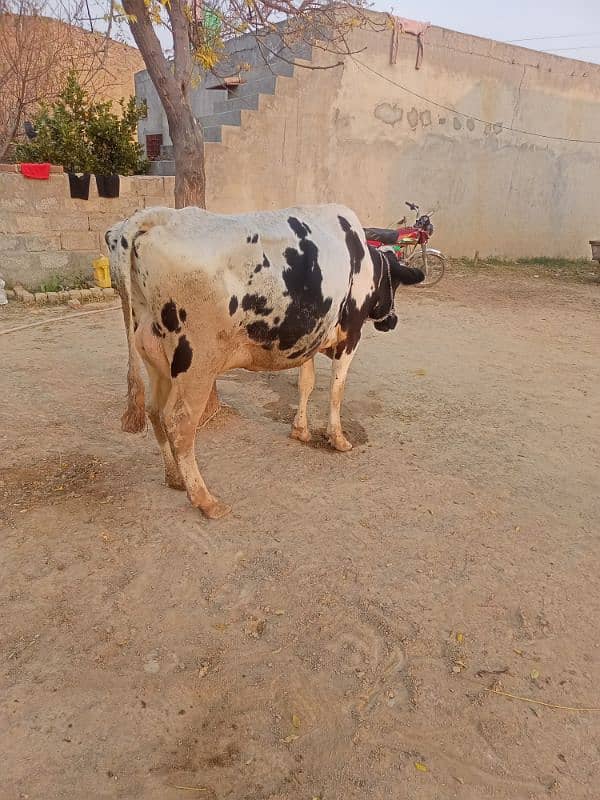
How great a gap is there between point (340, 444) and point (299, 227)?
1.67 m

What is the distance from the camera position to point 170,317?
3.03m

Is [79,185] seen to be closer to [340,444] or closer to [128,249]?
[128,249]

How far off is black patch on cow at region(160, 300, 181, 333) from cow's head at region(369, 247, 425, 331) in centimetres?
178

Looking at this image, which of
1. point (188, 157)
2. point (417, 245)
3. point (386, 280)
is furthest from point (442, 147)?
point (386, 280)

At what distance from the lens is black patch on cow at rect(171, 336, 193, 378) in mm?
3068

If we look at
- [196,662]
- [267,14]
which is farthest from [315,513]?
[267,14]

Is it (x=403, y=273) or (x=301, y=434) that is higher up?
(x=403, y=273)

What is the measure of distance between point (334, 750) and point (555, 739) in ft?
2.79

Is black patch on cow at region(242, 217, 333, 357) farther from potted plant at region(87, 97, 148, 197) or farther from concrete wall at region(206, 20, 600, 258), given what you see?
concrete wall at region(206, 20, 600, 258)

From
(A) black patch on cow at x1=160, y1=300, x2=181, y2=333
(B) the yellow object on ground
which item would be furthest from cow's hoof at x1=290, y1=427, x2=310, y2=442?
(B) the yellow object on ground

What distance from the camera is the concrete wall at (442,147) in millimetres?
10125

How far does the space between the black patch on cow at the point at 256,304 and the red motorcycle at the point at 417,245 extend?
24.0 ft

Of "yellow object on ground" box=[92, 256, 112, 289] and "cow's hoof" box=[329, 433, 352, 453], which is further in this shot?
"yellow object on ground" box=[92, 256, 112, 289]

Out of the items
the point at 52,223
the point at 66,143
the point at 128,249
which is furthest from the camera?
the point at 66,143
